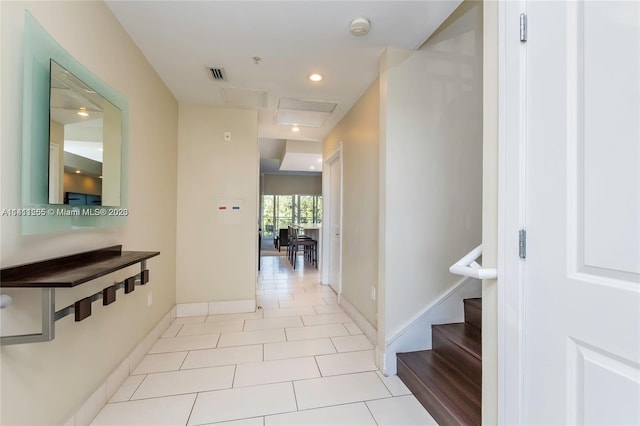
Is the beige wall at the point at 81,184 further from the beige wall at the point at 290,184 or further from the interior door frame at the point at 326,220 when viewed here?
the beige wall at the point at 290,184

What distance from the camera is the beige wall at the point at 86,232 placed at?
1.10 meters

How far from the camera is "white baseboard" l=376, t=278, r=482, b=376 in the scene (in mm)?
2170

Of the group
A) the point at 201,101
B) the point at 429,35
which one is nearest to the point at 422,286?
the point at 429,35

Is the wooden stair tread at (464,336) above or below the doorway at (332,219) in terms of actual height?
below

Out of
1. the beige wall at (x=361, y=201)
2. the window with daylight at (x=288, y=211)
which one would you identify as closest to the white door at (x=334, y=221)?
the beige wall at (x=361, y=201)

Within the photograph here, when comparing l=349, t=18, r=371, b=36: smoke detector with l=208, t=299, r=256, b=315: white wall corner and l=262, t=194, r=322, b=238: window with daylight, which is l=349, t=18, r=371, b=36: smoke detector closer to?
l=208, t=299, r=256, b=315: white wall corner

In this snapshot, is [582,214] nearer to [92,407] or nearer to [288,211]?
[92,407]

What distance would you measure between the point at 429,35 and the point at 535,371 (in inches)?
83.1

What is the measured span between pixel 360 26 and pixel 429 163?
110 centimetres

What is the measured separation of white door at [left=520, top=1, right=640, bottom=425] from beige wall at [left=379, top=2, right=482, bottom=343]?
1190 mm

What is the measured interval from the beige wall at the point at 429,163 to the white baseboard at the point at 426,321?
0.16 feet

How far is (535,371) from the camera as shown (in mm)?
965

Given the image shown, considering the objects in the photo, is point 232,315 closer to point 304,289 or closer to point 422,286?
point 304,289

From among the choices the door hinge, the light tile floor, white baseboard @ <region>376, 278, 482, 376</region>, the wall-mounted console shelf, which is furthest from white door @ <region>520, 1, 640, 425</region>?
the wall-mounted console shelf
